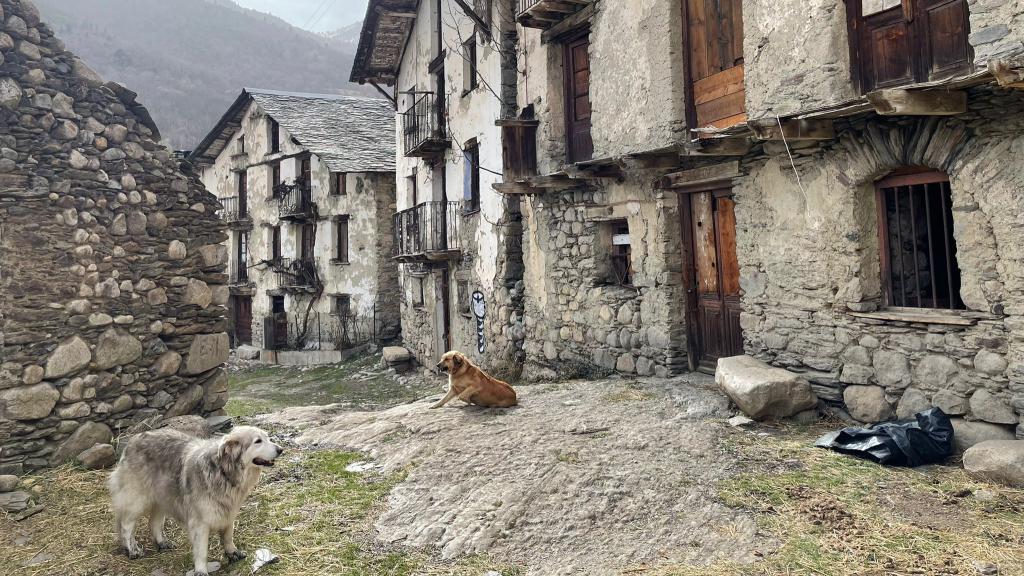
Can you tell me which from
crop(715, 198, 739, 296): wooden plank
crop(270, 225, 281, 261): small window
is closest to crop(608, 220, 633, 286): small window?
crop(715, 198, 739, 296): wooden plank

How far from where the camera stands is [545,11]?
32.1 ft

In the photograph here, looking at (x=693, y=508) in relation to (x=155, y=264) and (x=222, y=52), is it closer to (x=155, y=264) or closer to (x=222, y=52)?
(x=155, y=264)

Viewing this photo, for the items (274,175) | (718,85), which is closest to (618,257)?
(718,85)

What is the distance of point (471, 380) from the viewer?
7.36 meters

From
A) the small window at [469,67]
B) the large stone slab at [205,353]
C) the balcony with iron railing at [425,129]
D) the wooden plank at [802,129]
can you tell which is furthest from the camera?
the balcony with iron railing at [425,129]

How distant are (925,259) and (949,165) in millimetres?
1032

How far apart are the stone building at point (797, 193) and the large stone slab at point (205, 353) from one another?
5.11 meters

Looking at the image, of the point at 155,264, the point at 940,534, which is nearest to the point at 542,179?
the point at 155,264

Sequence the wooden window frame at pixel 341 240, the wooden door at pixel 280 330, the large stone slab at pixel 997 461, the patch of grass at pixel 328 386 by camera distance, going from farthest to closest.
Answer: the wooden door at pixel 280 330
the wooden window frame at pixel 341 240
the patch of grass at pixel 328 386
the large stone slab at pixel 997 461

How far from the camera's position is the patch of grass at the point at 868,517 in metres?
3.52

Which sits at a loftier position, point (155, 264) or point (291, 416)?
point (155, 264)

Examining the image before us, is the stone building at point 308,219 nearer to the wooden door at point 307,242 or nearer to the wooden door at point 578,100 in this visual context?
the wooden door at point 307,242

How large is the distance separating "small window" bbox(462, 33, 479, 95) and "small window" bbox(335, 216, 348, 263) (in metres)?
9.23

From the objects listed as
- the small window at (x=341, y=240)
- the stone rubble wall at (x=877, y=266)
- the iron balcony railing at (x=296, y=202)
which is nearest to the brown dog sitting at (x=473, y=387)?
the stone rubble wall at (x=877, y=266)
